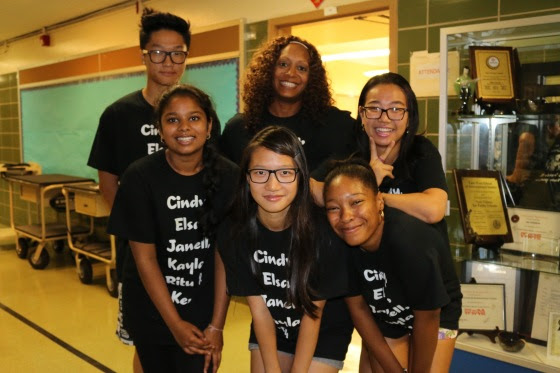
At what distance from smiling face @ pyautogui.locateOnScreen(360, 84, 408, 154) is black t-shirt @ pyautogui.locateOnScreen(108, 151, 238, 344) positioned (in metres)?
0.49

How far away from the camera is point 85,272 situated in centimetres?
491

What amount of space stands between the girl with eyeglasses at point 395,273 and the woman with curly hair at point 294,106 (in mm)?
339

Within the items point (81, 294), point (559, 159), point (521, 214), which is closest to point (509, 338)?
point (521, 214)

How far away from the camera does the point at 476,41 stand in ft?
7.92

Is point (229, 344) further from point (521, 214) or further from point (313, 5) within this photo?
point (313, 5)

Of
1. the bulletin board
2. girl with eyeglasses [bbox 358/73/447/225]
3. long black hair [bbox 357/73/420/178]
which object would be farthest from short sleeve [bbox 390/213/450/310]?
the bulletin board

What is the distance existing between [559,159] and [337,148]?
3.44 feet

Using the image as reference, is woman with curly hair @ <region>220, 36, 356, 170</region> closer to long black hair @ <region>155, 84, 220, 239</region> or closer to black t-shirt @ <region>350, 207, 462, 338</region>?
long black hair @ <region>155, 84, 220, 239</region>

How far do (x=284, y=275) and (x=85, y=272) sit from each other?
12.4 ft

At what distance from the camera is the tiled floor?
3.16 metres

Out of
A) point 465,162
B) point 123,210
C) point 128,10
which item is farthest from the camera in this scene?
point 128,10

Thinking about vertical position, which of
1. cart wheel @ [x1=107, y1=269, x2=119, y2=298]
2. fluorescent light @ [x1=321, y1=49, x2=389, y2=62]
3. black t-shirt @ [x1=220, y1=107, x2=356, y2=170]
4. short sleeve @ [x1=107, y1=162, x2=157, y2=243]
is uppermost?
fluorescent light @ [x1=321, y1=49, x2=389, y2=62]

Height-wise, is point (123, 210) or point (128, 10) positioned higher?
point (128, 10)

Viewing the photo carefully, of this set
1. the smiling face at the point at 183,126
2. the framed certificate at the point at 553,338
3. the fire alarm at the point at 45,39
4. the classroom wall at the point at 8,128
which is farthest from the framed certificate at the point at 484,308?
the classroom wall at the point at 8,128
